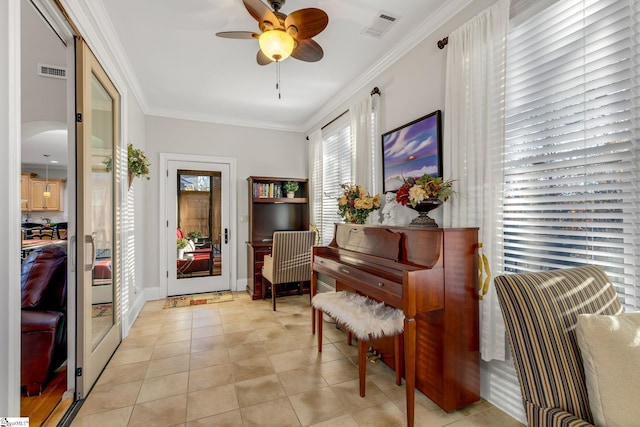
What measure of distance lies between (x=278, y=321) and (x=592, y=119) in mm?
3257

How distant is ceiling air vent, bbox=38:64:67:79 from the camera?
272cm

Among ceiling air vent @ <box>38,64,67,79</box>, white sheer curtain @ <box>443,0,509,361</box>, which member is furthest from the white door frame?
white sheer curtain @ <box>443,0,509,361</box>

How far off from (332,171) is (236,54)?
191 centimetres

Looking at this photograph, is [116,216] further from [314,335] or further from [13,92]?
[314,335]

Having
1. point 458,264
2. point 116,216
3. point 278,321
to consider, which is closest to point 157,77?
point 116,216

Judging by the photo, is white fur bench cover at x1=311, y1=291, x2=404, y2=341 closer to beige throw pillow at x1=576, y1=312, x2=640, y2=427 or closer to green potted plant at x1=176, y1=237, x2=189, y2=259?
beige throw pillow at x1=576, y1=312, x2=640, y2=427

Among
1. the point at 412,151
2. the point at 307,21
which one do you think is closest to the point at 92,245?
the point at 307,21

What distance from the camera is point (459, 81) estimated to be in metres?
2.13

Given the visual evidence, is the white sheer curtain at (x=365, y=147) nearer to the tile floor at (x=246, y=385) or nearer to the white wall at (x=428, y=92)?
the white wall at (x=428, y=92)

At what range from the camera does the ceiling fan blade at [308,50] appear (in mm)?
2266

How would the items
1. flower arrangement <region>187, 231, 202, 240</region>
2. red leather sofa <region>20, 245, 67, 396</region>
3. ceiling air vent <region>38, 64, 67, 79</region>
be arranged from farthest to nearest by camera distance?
flower arrangement <region>187, 231, 202, 240</region> → ceiling air vent <region>38, 64, 67, 79</region> → red leather sofa <region>20, 245, 67, 396</region>

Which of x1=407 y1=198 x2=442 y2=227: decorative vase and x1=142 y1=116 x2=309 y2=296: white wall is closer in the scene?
x1=407 y1=198 x2=442 y2=227: decorative vase

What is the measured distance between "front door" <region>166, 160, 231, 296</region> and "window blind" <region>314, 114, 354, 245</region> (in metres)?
1.58

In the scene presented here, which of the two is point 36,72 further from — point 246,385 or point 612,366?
point 612,366
